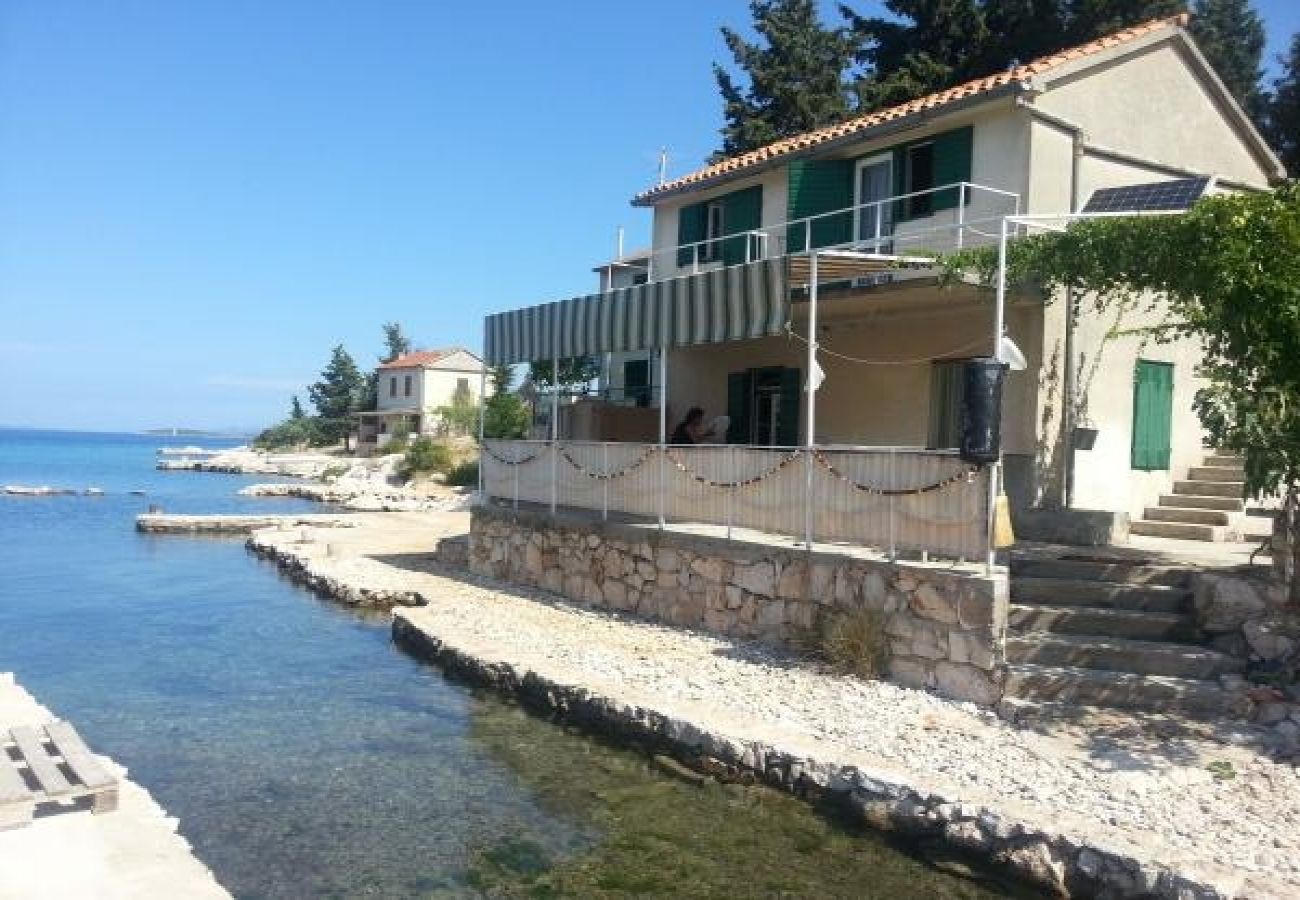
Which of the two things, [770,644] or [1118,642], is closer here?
[1118,642]

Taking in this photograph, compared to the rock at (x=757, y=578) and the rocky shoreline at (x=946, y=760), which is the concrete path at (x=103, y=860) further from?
the rock at (x=757, y=578)

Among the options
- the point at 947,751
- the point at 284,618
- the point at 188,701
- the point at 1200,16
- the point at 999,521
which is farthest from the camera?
the point at 1200,16

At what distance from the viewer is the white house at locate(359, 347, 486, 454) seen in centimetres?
6500

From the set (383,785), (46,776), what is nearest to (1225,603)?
(383,785)

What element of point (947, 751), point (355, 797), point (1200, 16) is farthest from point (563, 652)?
point (1200, 16)

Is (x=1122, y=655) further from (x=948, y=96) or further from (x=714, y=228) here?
(x=714, y=228)

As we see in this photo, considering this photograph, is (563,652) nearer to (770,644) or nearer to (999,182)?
(770,644)

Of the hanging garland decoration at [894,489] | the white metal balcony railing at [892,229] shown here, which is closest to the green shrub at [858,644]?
the hanging garland decoration at [894,489]

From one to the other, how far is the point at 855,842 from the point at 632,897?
1.75 m

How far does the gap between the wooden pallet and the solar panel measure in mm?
11063

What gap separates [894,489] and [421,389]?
5836 centimetres

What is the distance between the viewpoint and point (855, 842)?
24.5ft

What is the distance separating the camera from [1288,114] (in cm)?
2802

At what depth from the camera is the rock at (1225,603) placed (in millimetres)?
9375
